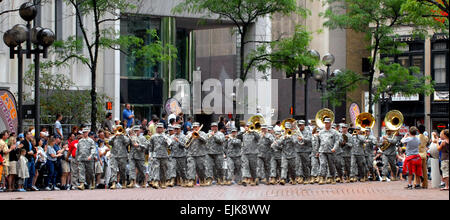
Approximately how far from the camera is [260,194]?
2147 centimetres

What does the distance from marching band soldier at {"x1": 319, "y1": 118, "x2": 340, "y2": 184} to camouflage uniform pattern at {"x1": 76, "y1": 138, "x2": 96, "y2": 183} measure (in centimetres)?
664

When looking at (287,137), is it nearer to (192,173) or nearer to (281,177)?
(281,177)

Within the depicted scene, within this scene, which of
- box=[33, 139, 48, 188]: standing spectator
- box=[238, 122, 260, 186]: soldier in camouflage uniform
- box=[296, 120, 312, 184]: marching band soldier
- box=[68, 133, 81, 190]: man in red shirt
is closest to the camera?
box=[33, 139, 48, 188]: standing spectator

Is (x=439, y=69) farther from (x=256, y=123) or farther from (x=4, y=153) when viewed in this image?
(x=4, y=153)

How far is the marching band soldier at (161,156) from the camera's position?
82.4 ft

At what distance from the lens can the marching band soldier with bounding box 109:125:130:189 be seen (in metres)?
25.1

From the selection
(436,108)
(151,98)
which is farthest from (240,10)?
(436,108)

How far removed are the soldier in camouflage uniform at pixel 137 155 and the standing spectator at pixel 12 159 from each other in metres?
3.06

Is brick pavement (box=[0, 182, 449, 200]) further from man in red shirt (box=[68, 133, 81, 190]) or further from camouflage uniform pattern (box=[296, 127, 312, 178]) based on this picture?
man in red shirt (box=[68, 133, 81, 190])

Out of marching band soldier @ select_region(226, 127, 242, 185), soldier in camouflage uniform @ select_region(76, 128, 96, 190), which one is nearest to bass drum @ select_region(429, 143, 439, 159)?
marching band soldier @ select_region(226, 127, 242, 185)

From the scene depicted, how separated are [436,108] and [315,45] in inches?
408

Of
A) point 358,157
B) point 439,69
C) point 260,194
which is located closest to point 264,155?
point 358,157

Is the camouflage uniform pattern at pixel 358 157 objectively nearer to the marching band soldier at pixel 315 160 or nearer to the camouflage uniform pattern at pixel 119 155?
the marching band soldier at pixel 315 160

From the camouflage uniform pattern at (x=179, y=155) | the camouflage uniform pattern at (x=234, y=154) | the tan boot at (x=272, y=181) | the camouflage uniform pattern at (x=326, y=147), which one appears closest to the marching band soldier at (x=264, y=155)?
the tan boot at (x=272, y=181)
